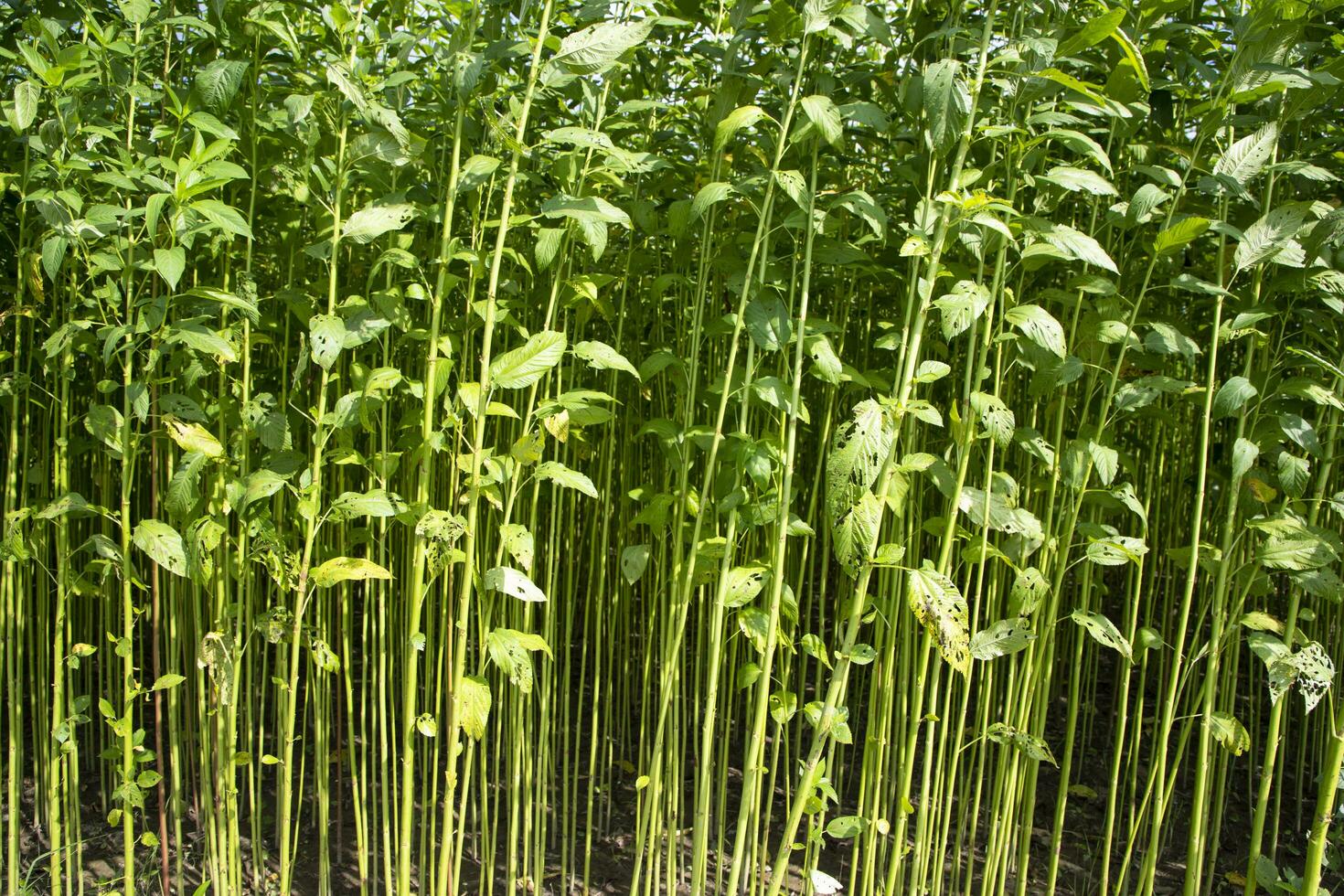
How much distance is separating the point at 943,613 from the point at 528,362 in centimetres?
90

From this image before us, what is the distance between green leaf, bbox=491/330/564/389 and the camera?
75.5 inches

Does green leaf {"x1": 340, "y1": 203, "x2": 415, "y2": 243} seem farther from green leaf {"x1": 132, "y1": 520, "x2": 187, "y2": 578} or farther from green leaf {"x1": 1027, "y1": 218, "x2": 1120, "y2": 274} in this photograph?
green leaf {"x1": 1027, "y1": 218, "x2": 1120, "y2": 274}

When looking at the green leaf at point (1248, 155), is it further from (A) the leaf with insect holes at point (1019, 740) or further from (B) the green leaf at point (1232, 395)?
(A) the leaf with insect holes at point (1019, 740)

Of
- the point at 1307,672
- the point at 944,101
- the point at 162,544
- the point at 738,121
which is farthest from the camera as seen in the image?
the point at 162,544

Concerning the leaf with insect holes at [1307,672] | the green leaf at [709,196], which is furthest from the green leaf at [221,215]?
the leaf with insect holes at [1307,672]

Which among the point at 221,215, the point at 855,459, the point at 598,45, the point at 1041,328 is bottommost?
the point at 855,459

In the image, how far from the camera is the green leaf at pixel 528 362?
192cm

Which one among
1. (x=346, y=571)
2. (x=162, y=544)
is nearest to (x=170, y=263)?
(x=162, y=544)

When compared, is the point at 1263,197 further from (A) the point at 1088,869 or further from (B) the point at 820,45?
(A) the point at 1088,869

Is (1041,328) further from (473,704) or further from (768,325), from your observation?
(473,704)

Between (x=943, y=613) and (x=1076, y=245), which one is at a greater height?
(x=1076, y=245)

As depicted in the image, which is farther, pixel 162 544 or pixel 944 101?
pixel 162 544

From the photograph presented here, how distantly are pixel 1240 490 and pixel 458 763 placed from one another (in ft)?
6.88

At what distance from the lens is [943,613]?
1.81 meters
